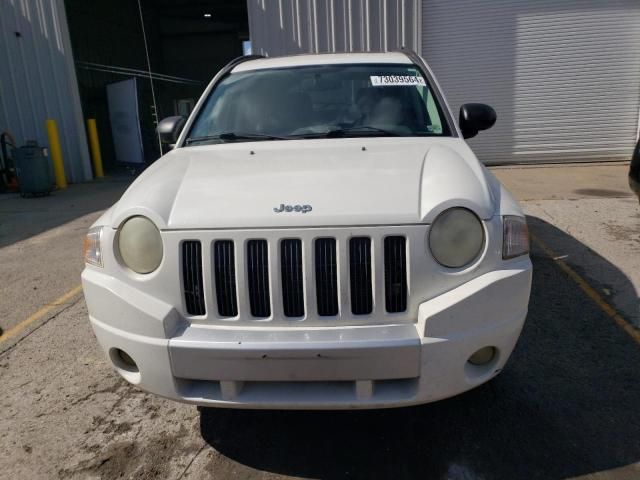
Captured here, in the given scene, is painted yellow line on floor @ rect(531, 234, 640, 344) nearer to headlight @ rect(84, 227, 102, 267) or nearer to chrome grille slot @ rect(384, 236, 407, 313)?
chrome grille slot @ rect(384, 236, 407, 313)

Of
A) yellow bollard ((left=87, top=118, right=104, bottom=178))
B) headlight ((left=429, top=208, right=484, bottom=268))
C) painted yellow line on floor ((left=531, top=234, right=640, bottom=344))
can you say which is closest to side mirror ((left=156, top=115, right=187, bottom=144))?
headlight ((left=429, top=208, right=484, bottom=268))

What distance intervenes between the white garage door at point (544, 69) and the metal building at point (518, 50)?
0.07 ft

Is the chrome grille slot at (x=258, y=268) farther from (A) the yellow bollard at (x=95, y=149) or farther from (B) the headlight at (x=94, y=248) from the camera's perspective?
(A) the yellow bollard at (x=95, y=149)

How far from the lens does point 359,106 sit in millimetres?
3391

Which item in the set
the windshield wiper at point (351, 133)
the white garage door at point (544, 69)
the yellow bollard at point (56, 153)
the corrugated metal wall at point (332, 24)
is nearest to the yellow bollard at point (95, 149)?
the yellow bollard at point (56, 153)

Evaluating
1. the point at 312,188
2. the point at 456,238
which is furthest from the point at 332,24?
the point at 456,238

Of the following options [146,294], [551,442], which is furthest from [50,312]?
[551,442]

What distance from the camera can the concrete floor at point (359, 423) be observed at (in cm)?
236

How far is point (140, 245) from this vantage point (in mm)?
2189

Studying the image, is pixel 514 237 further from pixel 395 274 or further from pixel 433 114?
pixel 433 114

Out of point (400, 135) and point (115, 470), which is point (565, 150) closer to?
point (400, 135)

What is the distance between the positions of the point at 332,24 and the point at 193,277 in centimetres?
939

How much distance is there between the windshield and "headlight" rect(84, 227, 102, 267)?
115 cm

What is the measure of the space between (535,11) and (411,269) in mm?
10570
